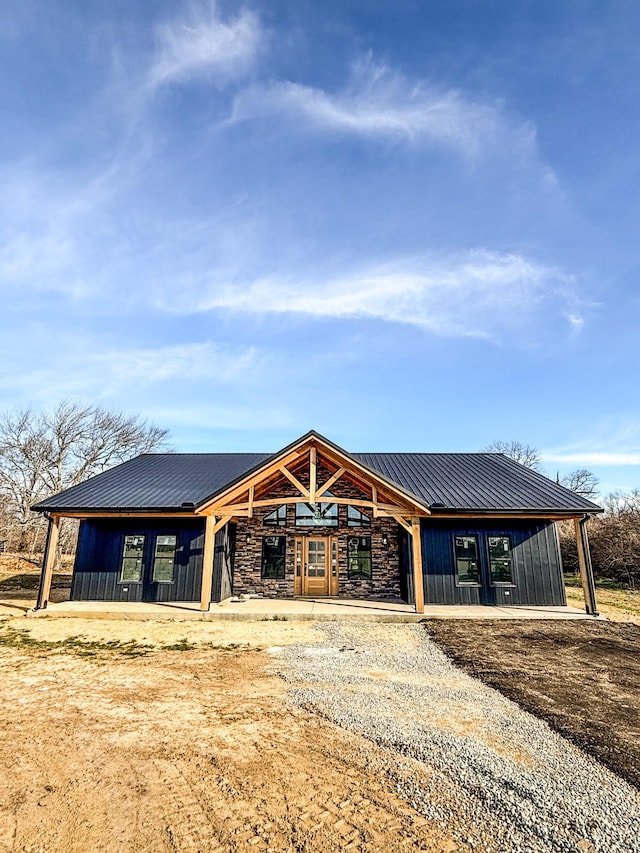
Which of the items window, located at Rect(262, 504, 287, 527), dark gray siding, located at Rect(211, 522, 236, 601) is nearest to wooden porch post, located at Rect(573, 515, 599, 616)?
window, located at Rect(262, 504, 287, 527)

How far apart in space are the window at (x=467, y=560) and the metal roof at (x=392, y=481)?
1.27 metres

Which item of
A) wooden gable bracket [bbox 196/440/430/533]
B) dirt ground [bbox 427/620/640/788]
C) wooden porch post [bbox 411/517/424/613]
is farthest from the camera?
wooden gable bracket [bbox 196/440/430/533]

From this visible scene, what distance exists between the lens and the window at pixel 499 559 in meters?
12.8

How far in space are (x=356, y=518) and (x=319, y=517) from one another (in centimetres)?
120

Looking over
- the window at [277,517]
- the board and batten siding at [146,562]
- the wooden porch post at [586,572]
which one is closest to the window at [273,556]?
the window at [277,517]

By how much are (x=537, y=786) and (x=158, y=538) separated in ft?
38.4

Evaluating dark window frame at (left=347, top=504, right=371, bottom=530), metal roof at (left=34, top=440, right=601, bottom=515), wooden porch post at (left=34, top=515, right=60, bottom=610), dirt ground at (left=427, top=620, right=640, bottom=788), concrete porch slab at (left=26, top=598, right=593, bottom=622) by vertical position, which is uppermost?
metal roof at (left=34, top=440, right=601, bottom=515)

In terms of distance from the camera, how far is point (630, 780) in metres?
3.78

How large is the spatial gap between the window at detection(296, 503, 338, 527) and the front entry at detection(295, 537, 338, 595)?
1.56 ft

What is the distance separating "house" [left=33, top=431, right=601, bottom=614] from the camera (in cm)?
1188

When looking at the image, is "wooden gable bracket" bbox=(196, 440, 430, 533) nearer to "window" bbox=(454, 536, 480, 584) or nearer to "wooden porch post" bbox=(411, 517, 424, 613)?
"wooden porch post" bbox=(411, 517, 424, 613)

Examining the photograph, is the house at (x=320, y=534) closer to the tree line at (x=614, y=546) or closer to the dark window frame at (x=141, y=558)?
the dark window frame at (x=141, y=558)

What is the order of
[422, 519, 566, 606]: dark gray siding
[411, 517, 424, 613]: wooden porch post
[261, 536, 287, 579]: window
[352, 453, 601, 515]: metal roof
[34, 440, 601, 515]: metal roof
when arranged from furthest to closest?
1. [261, 536, 287, 579]: window
2. [422, 519, 566, 606]: dark gray siding
3. [34, 440, 601, 515]: metal roof
4. [352, 453, 601, 515]: metal roof
5. [411, 517, 424, 613]: wooden porch post

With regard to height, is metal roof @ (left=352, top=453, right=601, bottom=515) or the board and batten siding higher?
metal roof @ (left=352, top=453, right=601, bottom=515)
